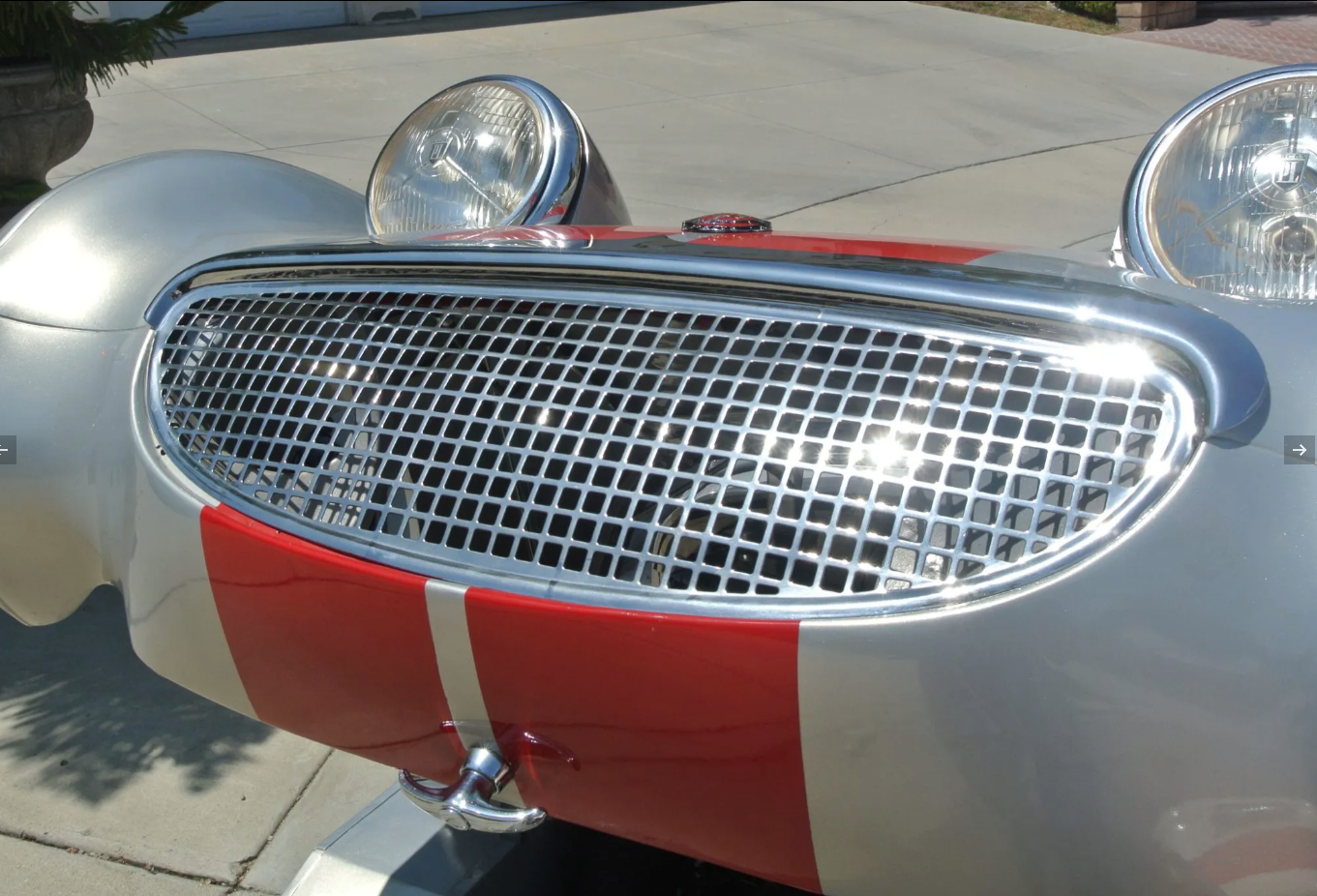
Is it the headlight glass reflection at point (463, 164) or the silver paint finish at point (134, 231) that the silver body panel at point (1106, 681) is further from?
the silver paint finish at point (134, 231)

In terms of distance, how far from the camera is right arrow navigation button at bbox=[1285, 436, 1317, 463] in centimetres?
129

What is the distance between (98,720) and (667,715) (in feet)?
6.66

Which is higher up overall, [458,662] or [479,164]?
[479,164]

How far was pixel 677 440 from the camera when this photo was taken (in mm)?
1493

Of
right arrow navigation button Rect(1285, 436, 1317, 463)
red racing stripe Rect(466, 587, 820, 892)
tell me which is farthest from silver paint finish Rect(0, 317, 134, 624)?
right arrow navigation button Rect(1285, 436, 1317, 463)

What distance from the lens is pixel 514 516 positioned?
1.53 metres

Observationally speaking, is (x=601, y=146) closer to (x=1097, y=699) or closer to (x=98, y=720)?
(x=98, y=720)

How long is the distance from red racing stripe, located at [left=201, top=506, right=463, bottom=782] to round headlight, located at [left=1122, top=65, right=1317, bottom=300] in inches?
46.3

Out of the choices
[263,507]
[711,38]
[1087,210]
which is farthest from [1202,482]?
[711,38]

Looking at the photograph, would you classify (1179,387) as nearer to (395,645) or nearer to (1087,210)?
→ (395,645)

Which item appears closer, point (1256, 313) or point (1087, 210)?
point (1256, 313)

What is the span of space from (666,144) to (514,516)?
21.7 ft

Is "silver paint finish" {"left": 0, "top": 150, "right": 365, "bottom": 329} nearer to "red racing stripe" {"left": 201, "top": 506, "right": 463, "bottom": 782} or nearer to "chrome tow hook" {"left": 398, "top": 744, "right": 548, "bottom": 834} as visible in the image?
"red racing stripe" {"left": 201, "top": 506, "right": 463, "bottom": 782}

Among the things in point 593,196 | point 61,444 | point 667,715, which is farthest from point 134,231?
point 667,715
